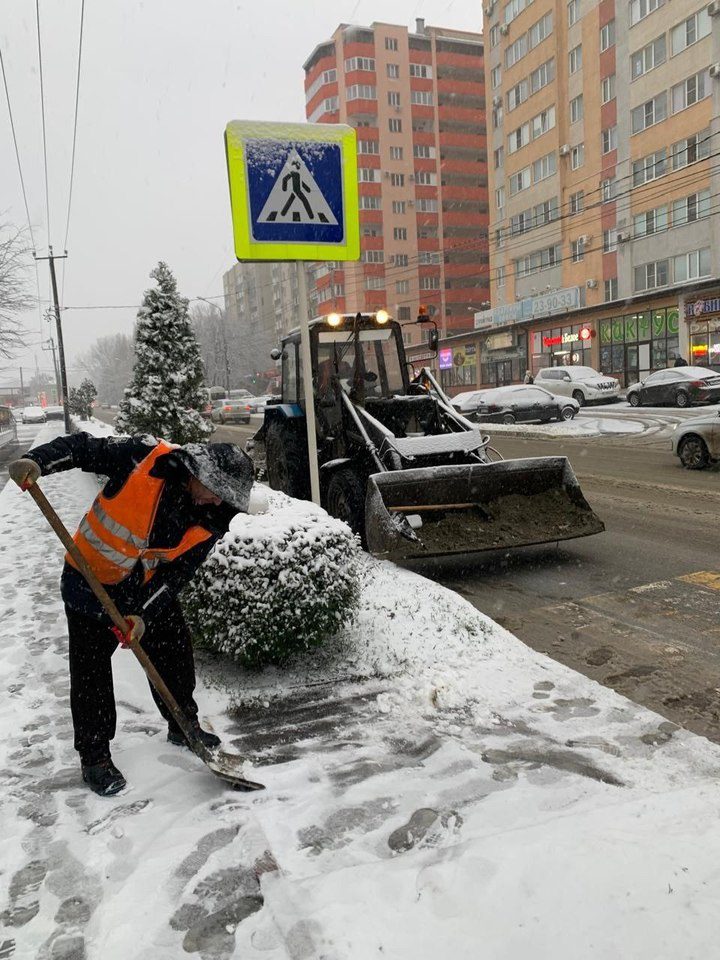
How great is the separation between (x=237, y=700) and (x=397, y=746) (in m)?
0.96

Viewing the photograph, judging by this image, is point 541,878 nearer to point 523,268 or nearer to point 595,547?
point 595,547

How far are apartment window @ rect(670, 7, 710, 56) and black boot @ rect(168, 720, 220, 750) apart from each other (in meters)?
A: 35.7

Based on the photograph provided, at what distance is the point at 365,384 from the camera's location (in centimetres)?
839

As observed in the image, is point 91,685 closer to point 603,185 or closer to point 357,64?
point 603,185

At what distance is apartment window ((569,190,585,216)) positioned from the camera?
37.7 meters

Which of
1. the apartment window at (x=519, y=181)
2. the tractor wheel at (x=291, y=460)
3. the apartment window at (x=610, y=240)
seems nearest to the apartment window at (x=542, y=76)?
the apartment window at (x=519, y=181)

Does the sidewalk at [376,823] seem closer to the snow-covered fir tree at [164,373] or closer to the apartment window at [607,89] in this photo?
the snow-covered fir tree at [164,373]

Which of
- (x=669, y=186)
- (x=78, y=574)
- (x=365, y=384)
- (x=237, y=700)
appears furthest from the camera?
(x=669, y=186)

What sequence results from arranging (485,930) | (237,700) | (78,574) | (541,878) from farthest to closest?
1. (237,700)
2. (78,574)
3. (541,878)
4. (485,930)

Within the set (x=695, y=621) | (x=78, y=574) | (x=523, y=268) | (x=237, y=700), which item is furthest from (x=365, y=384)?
(x=523, y=268)

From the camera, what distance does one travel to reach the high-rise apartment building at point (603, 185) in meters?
30.3

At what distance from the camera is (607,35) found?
35250 mm

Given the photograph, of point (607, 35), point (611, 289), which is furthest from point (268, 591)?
point (607, 35)

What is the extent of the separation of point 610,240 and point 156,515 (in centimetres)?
3706
